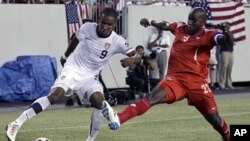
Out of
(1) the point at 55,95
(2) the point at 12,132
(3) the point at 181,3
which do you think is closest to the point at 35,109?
(1) the point at 55,95

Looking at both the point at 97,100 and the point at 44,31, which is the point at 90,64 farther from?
the point at 44,31

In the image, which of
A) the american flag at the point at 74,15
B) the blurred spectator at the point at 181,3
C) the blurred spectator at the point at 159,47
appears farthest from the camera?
the blurred spectator at the point at 181,3

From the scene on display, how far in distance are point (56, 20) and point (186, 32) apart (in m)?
12.7

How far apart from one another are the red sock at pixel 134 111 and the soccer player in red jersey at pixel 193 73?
103 millimetres

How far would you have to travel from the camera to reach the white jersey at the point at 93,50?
13320mm

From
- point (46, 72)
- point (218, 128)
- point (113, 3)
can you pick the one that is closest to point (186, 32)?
point (218, 128)

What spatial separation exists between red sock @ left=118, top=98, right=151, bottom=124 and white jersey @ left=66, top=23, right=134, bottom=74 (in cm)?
148

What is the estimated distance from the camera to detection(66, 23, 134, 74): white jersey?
13.3m

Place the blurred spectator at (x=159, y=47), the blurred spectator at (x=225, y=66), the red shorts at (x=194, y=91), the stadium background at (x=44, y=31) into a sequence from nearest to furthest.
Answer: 1. the red shorts at (x=194, y=91)
2. the stadium background at (x=44, y=31)
3. the blurred spectator at (x=159, y=47)
4. the blurred spectator at (x=225, y=66)

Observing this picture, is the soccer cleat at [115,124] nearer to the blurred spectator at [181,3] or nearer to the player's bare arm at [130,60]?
the player's bare arm at [130,60]

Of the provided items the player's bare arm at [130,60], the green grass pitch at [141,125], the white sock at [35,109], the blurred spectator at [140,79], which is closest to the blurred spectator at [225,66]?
the blurred spectator at [140,79]

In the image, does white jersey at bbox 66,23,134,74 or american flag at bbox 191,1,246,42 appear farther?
american flag at bbox 191,1,246,42

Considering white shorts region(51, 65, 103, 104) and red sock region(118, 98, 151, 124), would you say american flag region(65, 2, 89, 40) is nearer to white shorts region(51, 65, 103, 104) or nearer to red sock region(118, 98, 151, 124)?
white shorts region(51, 65, 103, 104)

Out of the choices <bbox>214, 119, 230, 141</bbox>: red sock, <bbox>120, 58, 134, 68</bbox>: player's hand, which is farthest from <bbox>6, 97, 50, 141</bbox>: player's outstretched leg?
<bbox>214, 119, 230, 141</bbox>: red sock
